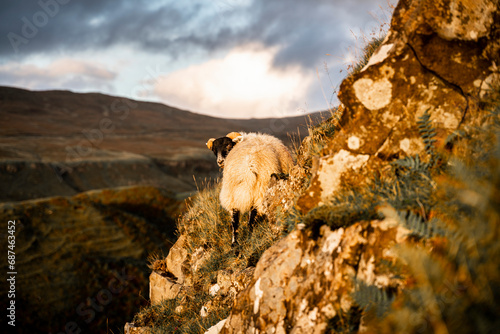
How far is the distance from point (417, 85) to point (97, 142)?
244ft

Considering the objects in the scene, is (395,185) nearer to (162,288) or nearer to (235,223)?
(235,223)

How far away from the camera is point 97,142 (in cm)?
6875

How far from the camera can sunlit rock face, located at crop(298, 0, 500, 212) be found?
2688 millimetres

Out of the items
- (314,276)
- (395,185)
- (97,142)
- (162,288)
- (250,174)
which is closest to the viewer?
(314,276)

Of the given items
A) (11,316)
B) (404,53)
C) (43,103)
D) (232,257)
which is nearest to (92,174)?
(11,316)

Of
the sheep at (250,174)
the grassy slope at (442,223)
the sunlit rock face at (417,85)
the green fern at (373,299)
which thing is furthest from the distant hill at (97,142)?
the green fern at (373,299)

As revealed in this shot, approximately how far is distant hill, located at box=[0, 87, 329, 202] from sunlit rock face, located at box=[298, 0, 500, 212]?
7.82 feet

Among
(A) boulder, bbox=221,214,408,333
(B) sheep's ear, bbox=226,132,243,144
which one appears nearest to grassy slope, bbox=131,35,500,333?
(A) boulder, bbox=221,214,408,333

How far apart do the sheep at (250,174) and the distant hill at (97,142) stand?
850 millimetres

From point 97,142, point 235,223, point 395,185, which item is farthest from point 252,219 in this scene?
point 97,142

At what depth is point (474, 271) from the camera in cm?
144

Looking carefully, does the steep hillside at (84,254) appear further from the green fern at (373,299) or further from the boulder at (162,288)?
the green fern at (373,299)

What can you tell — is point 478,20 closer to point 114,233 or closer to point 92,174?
point 114,233

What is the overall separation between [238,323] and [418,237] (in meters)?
1.85
